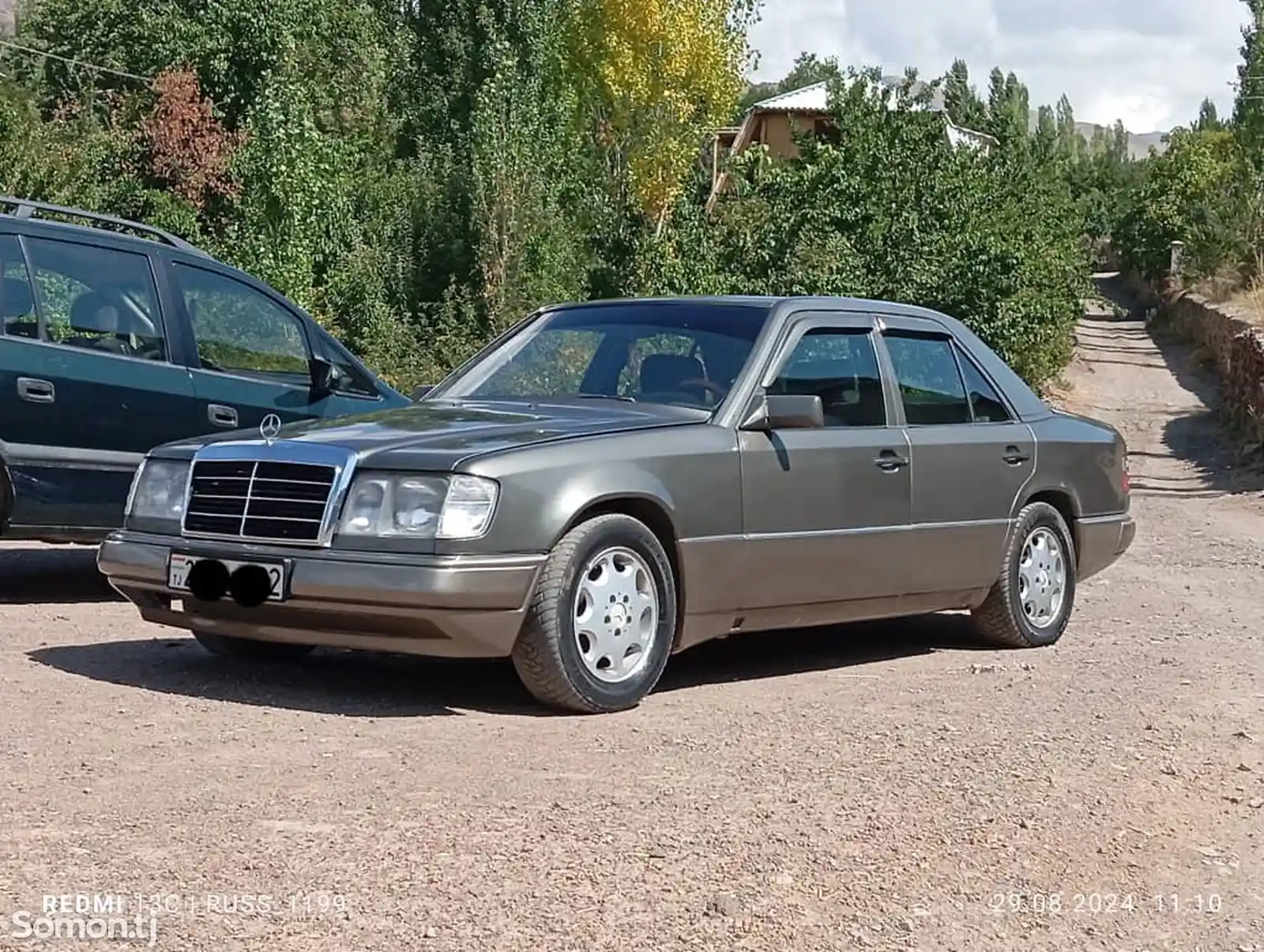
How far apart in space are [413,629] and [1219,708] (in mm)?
3167

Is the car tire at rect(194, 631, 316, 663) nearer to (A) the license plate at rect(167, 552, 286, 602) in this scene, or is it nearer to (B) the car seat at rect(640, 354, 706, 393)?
(A) the license plate at rect(167, 552, 286, 602)

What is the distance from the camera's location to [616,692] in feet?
20.0

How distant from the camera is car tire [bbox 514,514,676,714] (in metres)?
5.88

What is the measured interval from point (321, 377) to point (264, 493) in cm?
349

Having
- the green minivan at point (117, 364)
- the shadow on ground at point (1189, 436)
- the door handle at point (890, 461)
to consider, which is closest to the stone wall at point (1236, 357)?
the shadow on ground at point (1189, 436)

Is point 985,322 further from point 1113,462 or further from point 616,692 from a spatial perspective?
point 616,692

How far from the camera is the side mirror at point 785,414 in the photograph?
22.0ft

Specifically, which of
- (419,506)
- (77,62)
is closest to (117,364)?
(419,506)

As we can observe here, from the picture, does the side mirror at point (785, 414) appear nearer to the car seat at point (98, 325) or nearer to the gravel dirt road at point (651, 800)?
the gravel dirt road at point (651, 800)

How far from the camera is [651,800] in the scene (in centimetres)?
484

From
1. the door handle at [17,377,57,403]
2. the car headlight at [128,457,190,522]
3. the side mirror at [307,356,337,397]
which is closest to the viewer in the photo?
the car headlight at [128,457,190,522]

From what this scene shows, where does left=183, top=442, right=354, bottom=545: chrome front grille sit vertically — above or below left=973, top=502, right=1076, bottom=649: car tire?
above

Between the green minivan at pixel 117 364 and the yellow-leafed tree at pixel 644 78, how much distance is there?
123 feet

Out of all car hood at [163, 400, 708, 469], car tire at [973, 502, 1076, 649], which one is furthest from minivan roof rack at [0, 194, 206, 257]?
car tire at [973, 502, 1076, 649]
